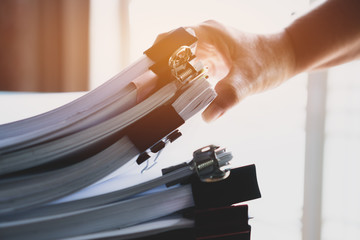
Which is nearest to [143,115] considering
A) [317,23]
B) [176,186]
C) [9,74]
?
[176,186]

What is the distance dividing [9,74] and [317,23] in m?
1.08

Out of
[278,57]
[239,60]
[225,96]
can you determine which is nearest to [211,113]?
[225,96]

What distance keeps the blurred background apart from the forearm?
51 cm

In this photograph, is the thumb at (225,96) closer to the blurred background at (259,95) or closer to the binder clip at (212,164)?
the binder clip at (212,164)

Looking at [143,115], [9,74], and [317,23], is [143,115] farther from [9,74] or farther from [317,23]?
[9,74]

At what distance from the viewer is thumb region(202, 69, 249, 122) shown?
0.50m

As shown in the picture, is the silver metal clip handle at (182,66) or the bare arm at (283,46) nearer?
the silver metal clip handle at (182,66)

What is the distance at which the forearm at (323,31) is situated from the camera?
0.69m

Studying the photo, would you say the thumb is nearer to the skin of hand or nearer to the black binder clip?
the skin of hand

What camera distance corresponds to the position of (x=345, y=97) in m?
1.37

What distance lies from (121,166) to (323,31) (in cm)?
62

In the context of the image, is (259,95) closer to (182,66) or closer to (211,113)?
(211,113)

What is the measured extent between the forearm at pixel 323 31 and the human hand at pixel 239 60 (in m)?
0.03

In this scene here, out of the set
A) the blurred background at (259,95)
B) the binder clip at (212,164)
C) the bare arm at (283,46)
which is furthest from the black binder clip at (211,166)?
the blurred background at (259,95)
